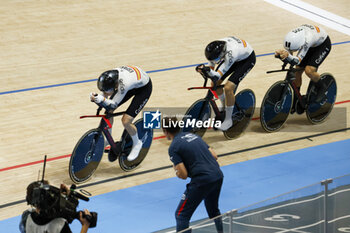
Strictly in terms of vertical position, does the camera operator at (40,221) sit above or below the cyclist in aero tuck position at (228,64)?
above

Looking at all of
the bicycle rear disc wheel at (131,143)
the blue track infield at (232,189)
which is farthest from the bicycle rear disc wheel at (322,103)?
the bicycle rear disc wheel at (131,143)

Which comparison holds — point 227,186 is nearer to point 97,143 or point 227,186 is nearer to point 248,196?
point 248,196

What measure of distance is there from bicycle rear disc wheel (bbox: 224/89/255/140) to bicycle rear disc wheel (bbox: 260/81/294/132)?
18 cm

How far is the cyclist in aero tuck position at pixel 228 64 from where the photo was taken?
822cm

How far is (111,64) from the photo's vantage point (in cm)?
1159

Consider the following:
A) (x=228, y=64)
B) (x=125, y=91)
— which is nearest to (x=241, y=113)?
(x=228, y=64)

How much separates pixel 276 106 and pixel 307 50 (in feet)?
2.74

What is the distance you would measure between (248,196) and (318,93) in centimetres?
243

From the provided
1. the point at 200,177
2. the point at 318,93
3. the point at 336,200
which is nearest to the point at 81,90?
the point at 318,93

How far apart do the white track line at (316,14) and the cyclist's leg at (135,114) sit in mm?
7134

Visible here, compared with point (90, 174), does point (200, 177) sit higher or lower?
higher

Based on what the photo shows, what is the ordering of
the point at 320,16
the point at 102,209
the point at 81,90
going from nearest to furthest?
1. the point at 102,209
2. the point at 81,90
3. the point at 320,16

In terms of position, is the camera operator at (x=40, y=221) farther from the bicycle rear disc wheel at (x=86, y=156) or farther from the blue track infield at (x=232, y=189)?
the bicycle rear disc wheel at (x=86, y=156)

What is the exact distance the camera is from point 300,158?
8.52m
